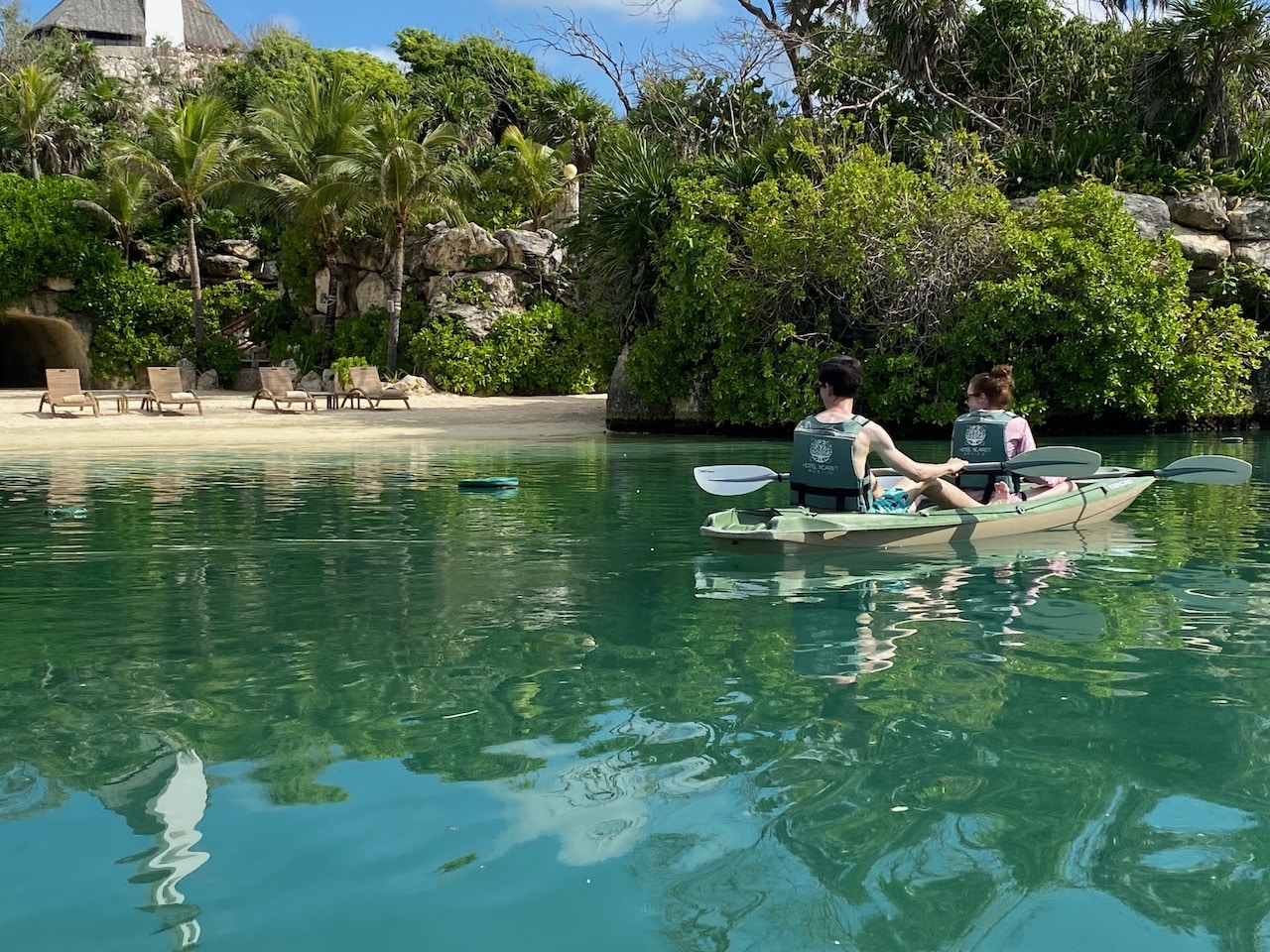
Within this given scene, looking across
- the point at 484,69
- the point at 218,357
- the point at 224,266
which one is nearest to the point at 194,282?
the point at 218,357

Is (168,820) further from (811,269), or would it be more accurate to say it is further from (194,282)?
(194,282)

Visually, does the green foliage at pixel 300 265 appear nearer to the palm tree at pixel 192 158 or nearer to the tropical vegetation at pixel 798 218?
the tropical vegetation at pixel 798 218

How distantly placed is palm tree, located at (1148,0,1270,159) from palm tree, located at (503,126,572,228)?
17308 millimetres

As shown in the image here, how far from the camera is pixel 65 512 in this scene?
454 inches

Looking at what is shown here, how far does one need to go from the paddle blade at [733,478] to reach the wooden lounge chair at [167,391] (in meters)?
18.1

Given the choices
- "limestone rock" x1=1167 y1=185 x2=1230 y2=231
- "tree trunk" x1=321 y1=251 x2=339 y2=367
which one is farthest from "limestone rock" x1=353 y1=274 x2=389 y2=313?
"limestone rock" x1=1167 y1=185 x2=1230 y2=231

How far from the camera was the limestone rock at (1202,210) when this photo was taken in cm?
2191

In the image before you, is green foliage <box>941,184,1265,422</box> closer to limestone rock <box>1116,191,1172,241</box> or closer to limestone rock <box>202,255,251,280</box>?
limestone rock <box>1116,191,1172,241</box>

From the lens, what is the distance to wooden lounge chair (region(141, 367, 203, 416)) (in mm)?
25312

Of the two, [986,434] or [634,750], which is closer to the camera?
[634,750]

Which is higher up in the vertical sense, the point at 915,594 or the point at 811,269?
the point at 811,269

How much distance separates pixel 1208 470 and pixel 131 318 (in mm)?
30193

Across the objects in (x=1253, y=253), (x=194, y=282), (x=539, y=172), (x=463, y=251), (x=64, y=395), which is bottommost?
(x=64, y=395)

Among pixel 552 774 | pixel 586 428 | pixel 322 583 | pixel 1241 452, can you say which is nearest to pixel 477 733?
pixel 552 774
